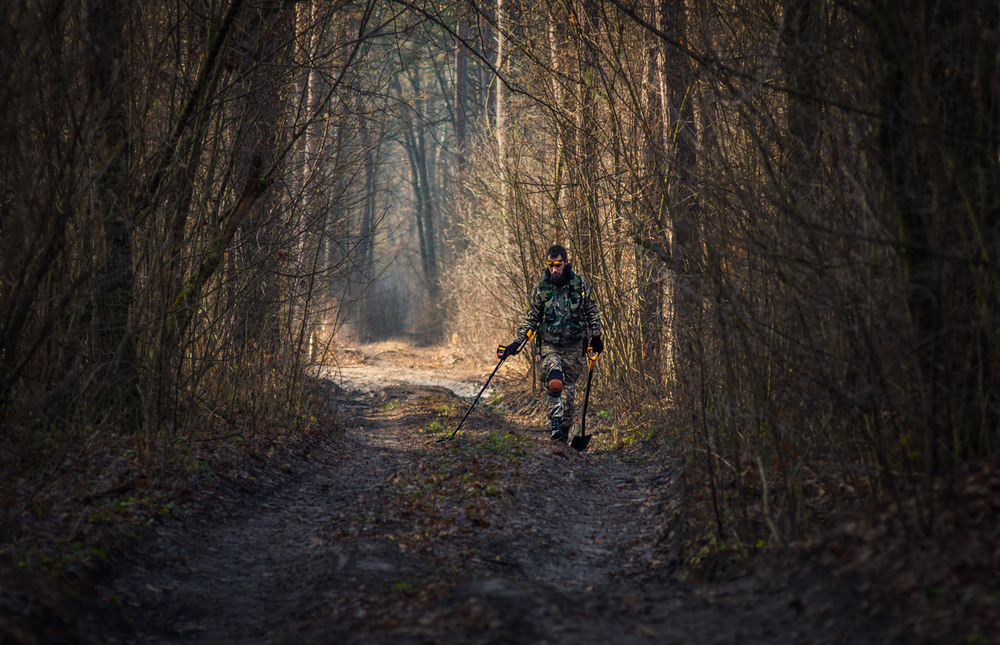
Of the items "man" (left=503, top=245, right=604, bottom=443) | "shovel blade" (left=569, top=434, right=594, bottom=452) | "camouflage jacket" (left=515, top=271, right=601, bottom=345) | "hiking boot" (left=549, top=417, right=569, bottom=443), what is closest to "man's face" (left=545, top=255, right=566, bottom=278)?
"man" (left=503, top=245, right=604, bottom=443)

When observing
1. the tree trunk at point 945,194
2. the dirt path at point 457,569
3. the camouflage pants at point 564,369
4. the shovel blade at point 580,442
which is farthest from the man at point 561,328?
the tree trunk at point 945,194

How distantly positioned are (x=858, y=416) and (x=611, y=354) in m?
7.49

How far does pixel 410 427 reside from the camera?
13352 mm

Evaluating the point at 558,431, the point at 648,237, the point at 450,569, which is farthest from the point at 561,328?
→ the point at 450,569

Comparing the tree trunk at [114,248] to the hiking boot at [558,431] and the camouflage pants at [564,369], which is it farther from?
the hiking boot at [558,431]

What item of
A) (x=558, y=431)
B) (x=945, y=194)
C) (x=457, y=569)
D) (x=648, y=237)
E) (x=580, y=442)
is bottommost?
(x=457, y=569)

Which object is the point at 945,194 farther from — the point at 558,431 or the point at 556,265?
the point at 558,431

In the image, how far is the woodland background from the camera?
4402 mm

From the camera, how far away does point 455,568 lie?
17.4ft

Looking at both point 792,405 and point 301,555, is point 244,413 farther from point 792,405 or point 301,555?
point 792,405

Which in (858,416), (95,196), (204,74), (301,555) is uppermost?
(204,74)

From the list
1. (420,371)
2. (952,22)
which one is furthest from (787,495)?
(420,371)

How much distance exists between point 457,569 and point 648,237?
22.7 feet

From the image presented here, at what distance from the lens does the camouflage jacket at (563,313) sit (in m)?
9.98
